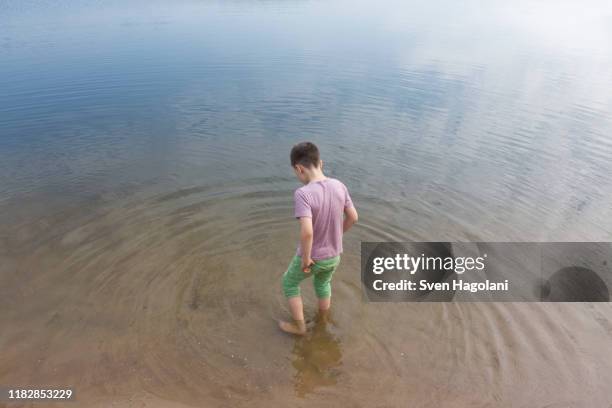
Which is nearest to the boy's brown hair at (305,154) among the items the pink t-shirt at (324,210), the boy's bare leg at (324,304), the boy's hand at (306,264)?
the pink t-shirt at (324,210)

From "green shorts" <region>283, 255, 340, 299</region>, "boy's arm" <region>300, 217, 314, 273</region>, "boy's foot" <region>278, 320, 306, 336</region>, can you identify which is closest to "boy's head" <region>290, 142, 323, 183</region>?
"boy's arm" <region>300, 217, 314, 273</region>

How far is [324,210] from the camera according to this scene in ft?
13.5

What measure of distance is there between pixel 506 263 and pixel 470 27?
3342cm

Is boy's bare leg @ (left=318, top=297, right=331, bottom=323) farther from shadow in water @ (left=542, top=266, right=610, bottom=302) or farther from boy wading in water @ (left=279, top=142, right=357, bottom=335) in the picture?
shadow in water @ (left=542, top=266, right=610, bottom=302)

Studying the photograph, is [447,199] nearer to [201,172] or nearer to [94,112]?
[201,172]

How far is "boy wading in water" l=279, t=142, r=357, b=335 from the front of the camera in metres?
4.00

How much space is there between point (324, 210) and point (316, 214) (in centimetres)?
9

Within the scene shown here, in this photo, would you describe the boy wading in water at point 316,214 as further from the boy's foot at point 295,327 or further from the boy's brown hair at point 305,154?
the boy's foot at point 295,327

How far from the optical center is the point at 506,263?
21.0 ft

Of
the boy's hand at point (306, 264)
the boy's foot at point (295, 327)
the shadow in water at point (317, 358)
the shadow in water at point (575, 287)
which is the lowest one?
the shadow in water at point (317, 358)

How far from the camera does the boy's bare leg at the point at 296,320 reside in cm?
484

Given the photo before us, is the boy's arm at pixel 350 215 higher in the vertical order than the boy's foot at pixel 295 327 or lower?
higher

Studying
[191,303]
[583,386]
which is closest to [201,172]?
[191,303]

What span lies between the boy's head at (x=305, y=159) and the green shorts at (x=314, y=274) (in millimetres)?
980
